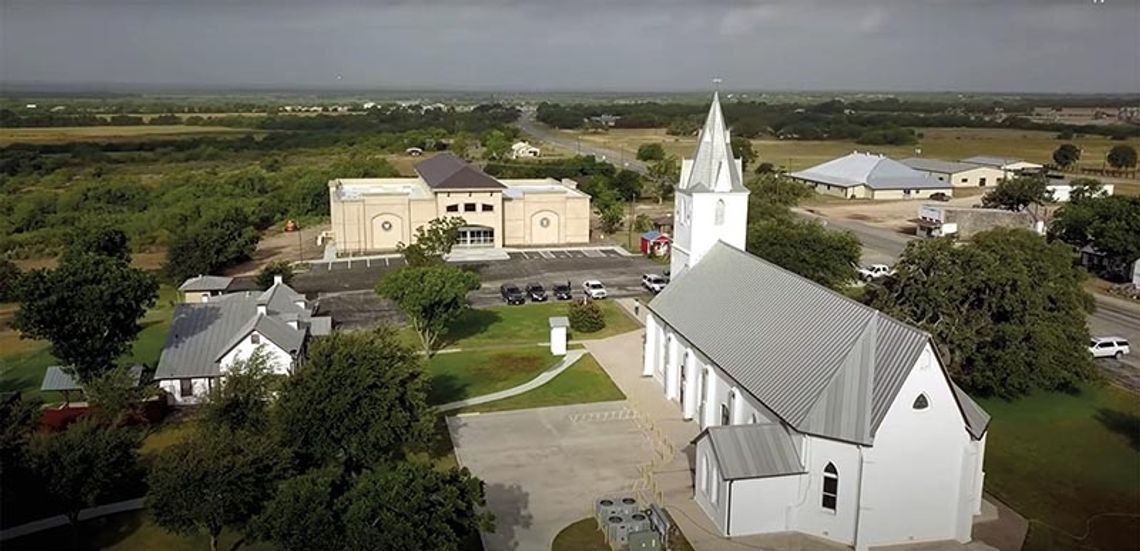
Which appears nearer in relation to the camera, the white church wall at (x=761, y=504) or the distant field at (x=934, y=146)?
the white church wall at (x=761, y=504)

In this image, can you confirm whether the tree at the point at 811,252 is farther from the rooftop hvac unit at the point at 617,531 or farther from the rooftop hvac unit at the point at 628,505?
the rooftop hvac unit at the point at 617,531

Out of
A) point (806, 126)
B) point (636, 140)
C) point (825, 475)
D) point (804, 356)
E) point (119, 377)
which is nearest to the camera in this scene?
point (825, 475)

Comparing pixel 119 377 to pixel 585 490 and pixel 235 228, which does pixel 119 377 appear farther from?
pixel 235 228

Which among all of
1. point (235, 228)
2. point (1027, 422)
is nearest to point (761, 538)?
point (1027, 422)

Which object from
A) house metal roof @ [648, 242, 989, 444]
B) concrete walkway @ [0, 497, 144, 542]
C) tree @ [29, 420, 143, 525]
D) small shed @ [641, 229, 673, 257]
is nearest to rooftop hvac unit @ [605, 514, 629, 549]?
house metal roof @ [648, 242, 989, 444]

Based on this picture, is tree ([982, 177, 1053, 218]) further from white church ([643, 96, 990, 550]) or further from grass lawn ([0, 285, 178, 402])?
grass lawn ([0, 285, 178, 402])

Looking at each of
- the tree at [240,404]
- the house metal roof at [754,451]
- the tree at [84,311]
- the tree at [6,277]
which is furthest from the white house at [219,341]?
the tree at [6,277]
